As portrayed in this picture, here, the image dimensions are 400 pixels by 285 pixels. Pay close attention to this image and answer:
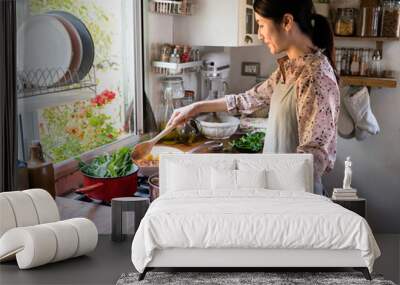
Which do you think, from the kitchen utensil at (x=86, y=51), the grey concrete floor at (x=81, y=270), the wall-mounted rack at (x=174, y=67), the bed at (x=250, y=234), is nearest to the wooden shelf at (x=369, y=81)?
the bed at (x=250, y=234)

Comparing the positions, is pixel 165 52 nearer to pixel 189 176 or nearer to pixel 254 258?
pixel 189 176

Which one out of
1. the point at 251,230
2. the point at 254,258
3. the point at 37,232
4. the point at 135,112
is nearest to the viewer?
the point at 251,230

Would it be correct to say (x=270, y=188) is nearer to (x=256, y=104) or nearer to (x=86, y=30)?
(x=256, y=104)

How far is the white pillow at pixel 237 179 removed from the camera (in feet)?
14.4

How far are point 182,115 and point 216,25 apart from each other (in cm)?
66

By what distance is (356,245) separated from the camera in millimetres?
3857

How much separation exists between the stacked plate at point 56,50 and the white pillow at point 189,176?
39.1 inches

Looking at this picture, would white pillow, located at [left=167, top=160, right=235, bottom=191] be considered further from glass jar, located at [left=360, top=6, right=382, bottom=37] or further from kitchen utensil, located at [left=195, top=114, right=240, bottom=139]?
glass jar, located at [left=360, top=6, right=382, bottom=37]

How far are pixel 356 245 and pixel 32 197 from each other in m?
2.09

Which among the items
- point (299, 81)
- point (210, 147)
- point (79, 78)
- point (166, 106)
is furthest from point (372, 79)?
point (79, 78)

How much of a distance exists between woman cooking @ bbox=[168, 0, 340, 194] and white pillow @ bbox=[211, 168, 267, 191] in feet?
1.06

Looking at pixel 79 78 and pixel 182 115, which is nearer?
pixel 182 115

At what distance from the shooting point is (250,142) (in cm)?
464

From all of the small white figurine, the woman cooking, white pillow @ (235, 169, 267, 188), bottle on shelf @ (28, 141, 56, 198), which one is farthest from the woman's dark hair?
bottle on shelf @ (28, 141, 56, 198)
